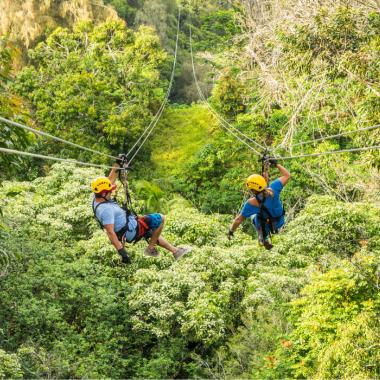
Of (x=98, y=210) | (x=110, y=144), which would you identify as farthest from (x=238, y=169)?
(x=98, y=210)

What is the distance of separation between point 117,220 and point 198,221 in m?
8.41

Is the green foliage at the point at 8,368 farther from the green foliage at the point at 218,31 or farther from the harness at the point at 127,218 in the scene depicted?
the green foliage at the point at 218,31

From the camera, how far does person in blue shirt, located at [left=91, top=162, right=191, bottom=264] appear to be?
680 centimetres

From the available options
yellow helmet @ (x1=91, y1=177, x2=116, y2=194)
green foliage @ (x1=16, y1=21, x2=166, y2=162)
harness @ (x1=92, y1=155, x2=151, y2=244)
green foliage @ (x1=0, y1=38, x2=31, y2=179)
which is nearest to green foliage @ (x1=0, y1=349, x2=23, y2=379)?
green foliage @ (x1=0, y1=38, x2=31, y2=179)

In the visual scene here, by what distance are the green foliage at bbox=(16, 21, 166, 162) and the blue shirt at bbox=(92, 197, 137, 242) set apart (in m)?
A: 12.3

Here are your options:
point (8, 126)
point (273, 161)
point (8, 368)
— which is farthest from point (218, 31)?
point (273, 161)

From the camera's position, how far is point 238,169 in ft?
67.3

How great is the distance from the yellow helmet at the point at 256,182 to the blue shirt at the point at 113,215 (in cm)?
123


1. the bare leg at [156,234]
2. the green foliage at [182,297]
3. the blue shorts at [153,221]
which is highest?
the blue shorts at [153,221]

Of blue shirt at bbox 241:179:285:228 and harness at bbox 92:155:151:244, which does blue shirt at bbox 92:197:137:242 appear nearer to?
harness at bbox 92:155:151:244

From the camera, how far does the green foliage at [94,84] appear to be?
20.2 meters

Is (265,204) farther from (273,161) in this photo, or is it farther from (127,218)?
(127,218)

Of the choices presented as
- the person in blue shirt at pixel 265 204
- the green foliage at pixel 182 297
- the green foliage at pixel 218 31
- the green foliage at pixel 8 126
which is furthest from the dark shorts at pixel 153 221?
the green foliage at pixel 218 31

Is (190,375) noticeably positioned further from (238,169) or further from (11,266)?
(238,169)
